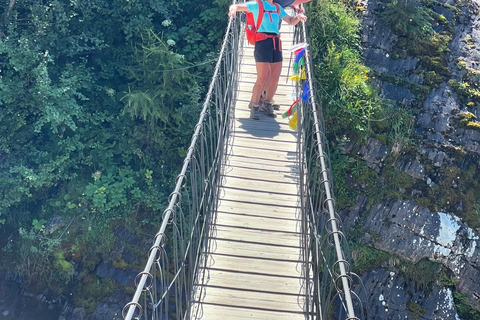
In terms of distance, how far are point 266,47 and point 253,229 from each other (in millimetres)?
2208

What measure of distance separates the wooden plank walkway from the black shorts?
748mm

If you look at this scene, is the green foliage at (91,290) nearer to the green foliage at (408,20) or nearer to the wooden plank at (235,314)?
the wooden plank at (235,314)

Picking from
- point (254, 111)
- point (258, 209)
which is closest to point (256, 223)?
point (258, 209)

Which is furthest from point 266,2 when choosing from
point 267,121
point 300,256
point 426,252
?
point 426,252

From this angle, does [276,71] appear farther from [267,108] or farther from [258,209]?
[258,209]

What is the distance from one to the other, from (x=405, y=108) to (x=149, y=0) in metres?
4.68

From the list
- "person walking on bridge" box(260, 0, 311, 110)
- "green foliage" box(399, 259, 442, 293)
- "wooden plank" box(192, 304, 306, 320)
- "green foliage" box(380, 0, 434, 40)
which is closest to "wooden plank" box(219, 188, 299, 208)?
"wooden plank" box(192, 304, 306, 320)

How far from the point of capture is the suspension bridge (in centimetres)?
329

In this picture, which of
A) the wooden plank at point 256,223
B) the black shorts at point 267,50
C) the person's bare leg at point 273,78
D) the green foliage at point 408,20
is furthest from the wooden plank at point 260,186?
the green foliage at point 408,20

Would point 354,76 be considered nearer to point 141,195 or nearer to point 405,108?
point 405,108

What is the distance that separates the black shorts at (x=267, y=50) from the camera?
5.16 m

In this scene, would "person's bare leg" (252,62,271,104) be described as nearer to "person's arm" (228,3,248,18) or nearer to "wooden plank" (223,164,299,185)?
"person's arm" (228,3,248,18)

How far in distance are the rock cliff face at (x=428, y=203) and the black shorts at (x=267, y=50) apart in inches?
88.0

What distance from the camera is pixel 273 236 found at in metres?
4.11
